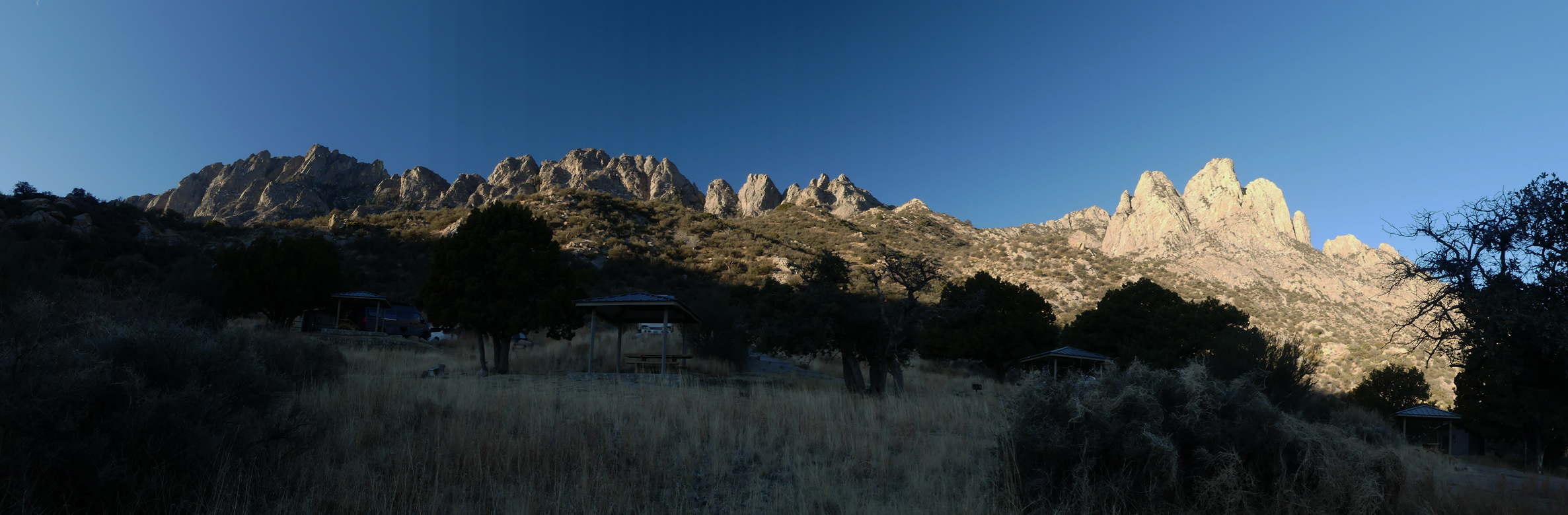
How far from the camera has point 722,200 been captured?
318 ft

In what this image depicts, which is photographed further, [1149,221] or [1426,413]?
[1149,221]

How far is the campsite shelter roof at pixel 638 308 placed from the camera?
15773 millimetres

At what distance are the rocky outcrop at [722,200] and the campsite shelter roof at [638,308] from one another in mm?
73339

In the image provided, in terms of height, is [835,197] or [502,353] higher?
[835,197]

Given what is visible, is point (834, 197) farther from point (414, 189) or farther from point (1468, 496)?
point (1468, 496)

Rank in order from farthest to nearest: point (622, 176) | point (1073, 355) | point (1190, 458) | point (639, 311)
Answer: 1. point (622, 176)
2. point (1073, 355)
3. point (639, 311)
4. point (1190, 458)

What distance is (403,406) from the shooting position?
7.11 meters

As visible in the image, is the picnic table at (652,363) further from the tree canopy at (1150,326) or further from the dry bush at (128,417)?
the tree canopy at (1150,326)

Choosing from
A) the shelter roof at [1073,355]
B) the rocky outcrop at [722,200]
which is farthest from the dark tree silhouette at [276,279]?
the rocky outcrop at [722,200]

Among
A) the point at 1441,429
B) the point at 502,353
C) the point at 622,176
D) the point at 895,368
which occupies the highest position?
the point at 622,176

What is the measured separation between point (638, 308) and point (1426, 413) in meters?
29.2

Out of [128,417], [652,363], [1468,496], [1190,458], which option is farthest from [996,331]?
[128,417]

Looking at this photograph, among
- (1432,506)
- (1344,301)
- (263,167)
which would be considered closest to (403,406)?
(1432,506)

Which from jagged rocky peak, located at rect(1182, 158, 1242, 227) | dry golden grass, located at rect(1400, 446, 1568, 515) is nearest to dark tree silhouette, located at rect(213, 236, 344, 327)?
dry golden grass, located at rect(1400, 446, 1568, 515)
